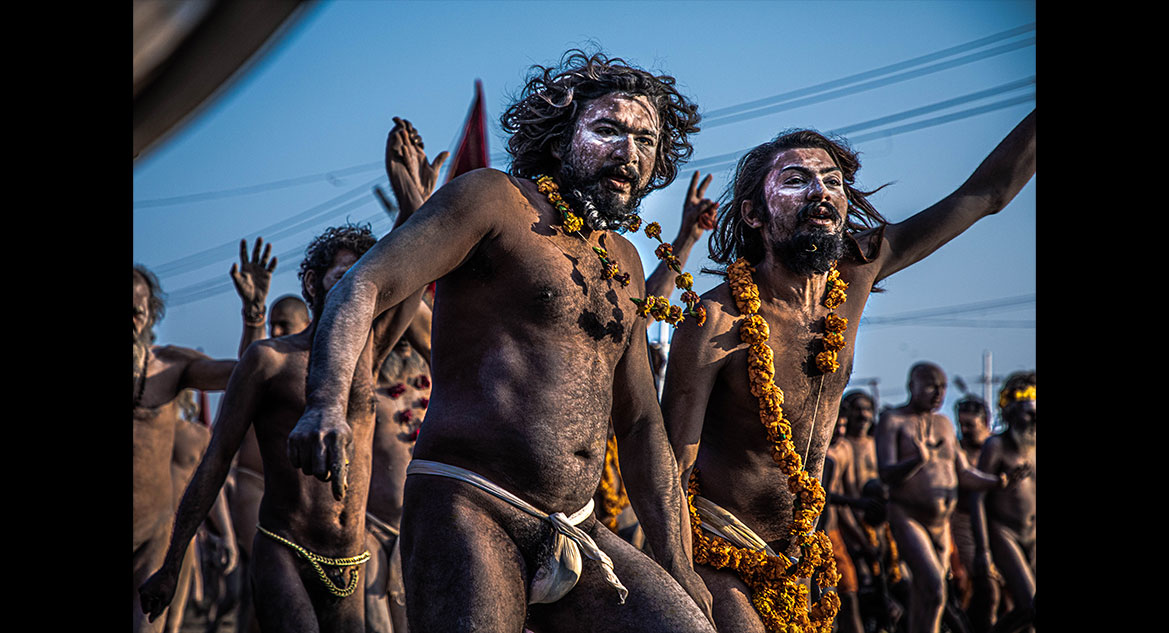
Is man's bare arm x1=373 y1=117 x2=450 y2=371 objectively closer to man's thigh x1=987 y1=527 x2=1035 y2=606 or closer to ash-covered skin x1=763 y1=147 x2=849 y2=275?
ash-covered skin x1=763 y1=147 x2=849 y2=275

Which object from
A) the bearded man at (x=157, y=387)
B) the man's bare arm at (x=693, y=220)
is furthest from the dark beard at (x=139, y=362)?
the man's bare arm at (x=693, y=220)

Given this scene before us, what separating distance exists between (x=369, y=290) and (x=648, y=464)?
1249 millimetres

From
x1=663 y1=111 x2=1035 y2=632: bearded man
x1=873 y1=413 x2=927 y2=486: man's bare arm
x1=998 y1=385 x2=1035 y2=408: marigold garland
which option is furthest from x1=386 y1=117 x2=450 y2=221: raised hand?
x1=998 y1=385 x2=1035 y2=408: marigold garland

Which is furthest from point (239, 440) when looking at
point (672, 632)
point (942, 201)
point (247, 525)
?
point (247, 525)

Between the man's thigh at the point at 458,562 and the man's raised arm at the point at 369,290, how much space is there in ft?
1.76

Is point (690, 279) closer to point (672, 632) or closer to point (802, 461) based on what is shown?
point (802, 461)

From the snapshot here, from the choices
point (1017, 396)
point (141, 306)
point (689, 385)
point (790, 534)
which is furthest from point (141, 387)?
point (1017, 396)

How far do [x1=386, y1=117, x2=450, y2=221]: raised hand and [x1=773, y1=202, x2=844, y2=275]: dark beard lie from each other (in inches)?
64.8

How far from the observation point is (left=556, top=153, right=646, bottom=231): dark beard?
4.17 metres

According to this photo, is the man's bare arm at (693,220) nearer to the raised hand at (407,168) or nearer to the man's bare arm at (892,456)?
the raised hand at (407,168)

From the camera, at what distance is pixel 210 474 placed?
547 centimetres

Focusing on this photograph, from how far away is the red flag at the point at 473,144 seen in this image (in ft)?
42.4

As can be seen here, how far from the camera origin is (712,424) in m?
5.07
